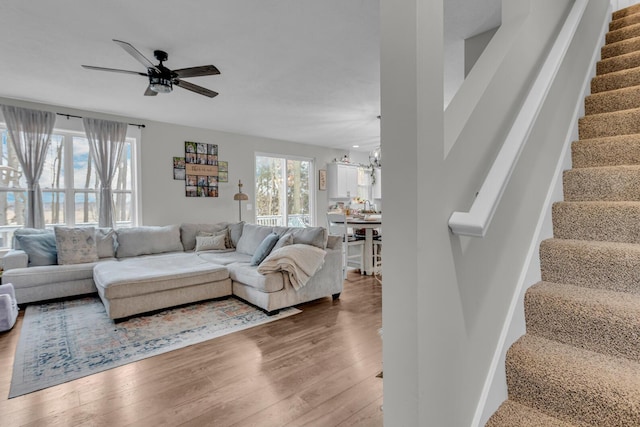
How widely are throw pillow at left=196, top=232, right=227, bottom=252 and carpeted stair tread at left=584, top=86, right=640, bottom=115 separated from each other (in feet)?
15.4

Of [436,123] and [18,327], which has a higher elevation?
[436,123]

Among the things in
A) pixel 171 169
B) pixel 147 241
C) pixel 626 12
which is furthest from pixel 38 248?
pixel 626 12

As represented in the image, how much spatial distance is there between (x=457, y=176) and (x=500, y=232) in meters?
0.38

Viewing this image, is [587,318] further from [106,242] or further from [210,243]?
[106,242]

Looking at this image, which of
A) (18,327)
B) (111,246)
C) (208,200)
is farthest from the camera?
(208,200)

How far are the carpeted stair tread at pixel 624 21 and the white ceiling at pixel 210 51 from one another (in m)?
1.04

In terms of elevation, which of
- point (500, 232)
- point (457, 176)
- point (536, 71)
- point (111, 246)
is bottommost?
point (111, 246)

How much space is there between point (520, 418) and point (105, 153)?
19.1ft

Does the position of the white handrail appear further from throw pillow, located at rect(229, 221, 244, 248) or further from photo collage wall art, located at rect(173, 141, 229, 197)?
photo collage wall art, located at rect(173, 141, 229, 197)

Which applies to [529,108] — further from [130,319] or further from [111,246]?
[111,246]

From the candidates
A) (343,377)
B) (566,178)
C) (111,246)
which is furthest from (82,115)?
(566,178)

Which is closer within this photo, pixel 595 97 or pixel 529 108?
pixel 529 108

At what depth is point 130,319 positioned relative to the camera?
325cm

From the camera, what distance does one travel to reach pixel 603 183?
5.24ft
